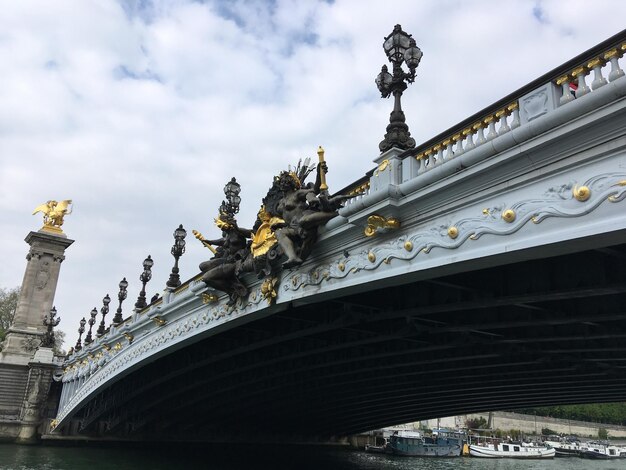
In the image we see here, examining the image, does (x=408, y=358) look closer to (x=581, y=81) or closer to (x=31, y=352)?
(x=581, y=81)

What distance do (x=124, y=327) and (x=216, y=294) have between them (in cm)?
1278

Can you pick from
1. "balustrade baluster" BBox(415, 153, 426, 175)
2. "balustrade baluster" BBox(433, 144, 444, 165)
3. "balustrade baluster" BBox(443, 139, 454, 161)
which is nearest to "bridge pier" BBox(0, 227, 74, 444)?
"balustrade baluster" BBox(415, 153, 426, 175)

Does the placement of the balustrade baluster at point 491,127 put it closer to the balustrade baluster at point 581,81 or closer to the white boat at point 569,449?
the balustrade baluster at point 581,81

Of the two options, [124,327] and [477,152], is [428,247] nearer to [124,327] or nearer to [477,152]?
[477,152]

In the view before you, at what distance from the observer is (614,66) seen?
7805 millimetres

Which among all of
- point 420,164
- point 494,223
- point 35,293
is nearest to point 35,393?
point 35,293

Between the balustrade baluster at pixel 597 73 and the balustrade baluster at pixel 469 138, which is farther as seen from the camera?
the balustrade baluster at pixel 469 138

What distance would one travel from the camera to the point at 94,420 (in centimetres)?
3797

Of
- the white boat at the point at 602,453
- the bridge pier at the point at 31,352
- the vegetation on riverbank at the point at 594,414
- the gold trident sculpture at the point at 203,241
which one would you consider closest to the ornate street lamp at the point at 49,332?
the bridge pier at the point at 31,352

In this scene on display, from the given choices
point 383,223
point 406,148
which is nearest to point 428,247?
point 383,223

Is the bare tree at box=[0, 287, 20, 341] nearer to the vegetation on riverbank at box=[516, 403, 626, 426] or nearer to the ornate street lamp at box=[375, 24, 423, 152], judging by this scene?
the ornate street lamp at box=[375, 24, 423, 152]

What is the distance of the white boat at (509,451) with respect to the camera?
5788cm

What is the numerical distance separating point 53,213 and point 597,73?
5679 cm

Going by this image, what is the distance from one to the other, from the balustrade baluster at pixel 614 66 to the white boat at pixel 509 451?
56.6 meters
